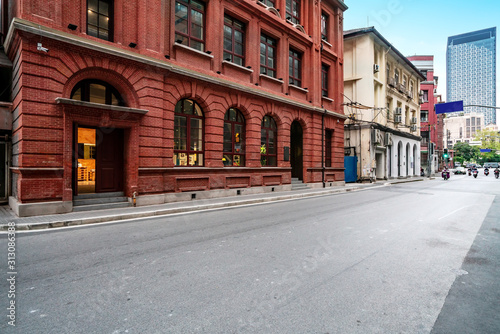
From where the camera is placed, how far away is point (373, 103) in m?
28.4

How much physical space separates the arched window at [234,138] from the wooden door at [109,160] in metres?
5.28

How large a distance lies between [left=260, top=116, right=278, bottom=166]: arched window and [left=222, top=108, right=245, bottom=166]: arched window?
1.62m

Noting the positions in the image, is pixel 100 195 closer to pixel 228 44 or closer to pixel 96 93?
pixel 96 93

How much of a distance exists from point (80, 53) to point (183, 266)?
9.23 m

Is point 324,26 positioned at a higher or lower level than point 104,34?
higher

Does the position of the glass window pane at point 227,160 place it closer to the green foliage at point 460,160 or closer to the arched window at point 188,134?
the arched window at point 188,134

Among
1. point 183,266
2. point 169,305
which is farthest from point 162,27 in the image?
point 169,305

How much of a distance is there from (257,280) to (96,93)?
10371mm

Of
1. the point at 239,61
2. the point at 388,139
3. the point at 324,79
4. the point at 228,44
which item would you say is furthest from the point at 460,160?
the point at 228,44

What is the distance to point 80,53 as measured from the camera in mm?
9695

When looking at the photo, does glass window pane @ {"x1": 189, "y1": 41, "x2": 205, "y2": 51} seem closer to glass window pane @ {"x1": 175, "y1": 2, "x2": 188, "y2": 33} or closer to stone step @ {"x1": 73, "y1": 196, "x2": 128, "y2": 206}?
glass window pane @ {"x1": 175, "y1": 2, "x2": 188, "y2": 33}

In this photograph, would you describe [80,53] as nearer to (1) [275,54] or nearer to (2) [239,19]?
(2) [239,19]

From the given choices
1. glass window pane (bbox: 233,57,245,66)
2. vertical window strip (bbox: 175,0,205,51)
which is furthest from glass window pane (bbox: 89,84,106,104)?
glass window pane (bbox: 233,57,245,66)

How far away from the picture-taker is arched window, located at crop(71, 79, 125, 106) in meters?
10.4
